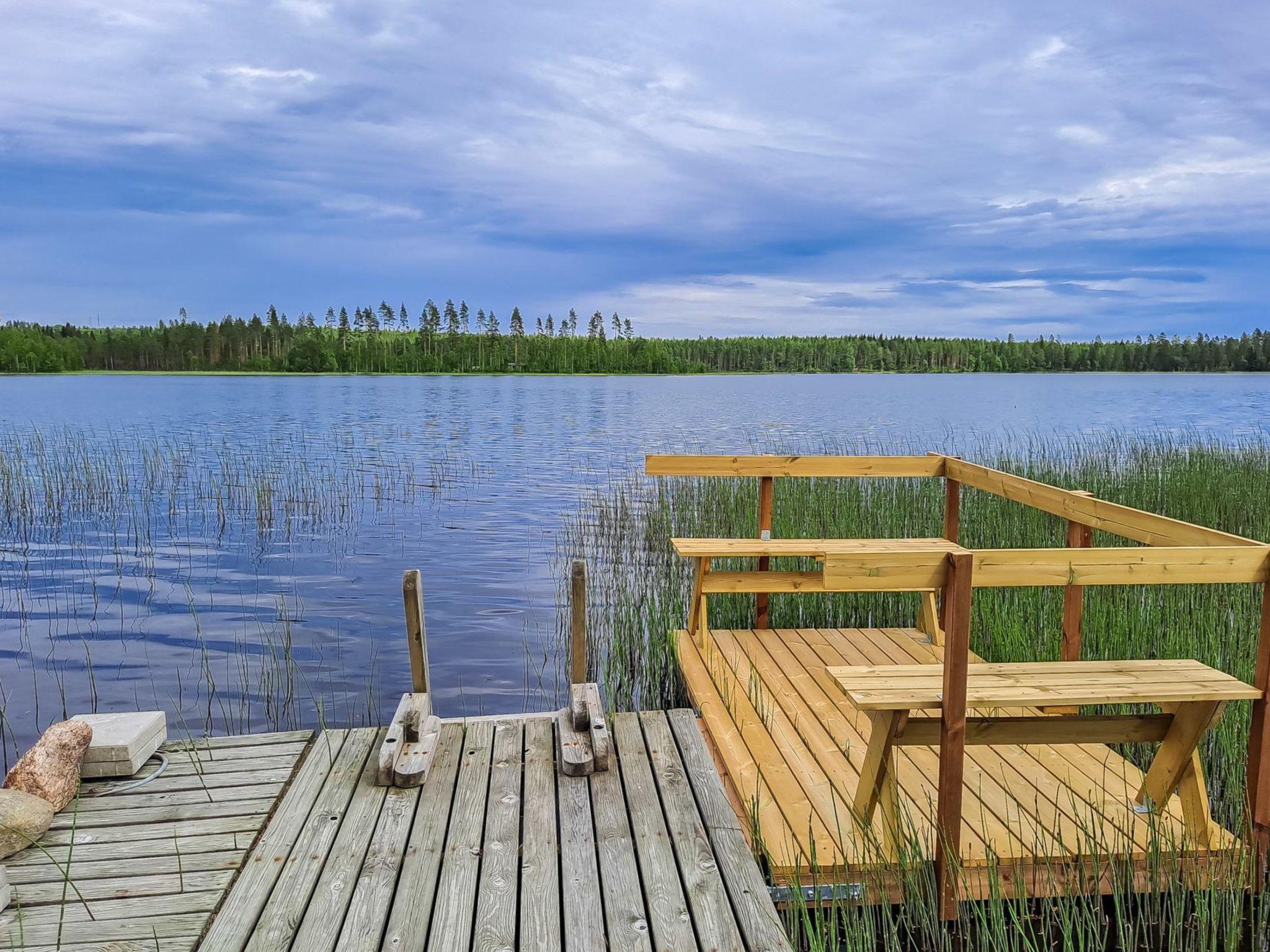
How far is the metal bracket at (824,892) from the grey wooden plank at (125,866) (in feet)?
5.72

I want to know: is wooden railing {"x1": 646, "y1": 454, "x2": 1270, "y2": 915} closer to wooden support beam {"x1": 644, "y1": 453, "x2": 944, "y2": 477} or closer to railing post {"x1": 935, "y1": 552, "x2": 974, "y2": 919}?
railing post {"x1": 935, "y1": 552, "x2": 974, "y2": 919}

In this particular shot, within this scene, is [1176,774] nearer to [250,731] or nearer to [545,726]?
[545,726]

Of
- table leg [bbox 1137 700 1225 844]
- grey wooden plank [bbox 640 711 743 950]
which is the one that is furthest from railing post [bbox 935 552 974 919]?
table leg [bbox 1137 700 1225 844]

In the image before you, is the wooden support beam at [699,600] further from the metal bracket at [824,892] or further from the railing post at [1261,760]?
the railing post at [1261,760]

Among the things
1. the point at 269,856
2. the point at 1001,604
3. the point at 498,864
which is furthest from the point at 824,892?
the point at 1001,604

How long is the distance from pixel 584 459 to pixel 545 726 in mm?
14980

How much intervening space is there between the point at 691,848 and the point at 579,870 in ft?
1.27

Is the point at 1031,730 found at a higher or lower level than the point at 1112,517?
lower

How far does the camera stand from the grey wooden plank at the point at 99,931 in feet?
7.52

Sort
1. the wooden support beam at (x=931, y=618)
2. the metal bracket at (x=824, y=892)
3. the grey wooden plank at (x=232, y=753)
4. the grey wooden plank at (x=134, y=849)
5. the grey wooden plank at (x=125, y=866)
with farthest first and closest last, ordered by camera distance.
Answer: the wooden support beam at (x=931, y=618)
the grey wooden plank at (x=232, y=753)
the grey wooden plank at (x=134, y=849)
the grey wooden plank at (x=125, y=866)
the metal bracket at (x=824, y=892)

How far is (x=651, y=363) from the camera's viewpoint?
88.6m

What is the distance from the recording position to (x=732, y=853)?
8.80 feet

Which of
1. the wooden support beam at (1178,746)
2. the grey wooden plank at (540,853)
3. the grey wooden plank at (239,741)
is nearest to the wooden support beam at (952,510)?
the wooden support beam at (1178,746)

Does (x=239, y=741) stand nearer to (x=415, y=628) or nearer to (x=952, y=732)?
(x=415, y=628)
